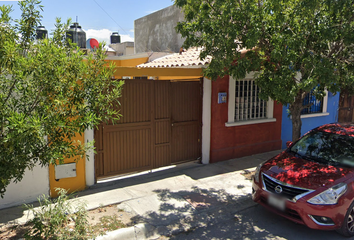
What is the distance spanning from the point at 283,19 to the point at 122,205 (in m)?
4.67

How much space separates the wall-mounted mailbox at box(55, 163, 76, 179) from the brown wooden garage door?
0.65m

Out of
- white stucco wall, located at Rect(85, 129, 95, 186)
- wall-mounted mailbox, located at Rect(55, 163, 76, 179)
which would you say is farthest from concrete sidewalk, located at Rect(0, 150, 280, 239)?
wall-mounted mailbox, located at Rect(55, 163, 76, 179)

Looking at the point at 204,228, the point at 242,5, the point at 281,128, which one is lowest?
the point at 204,228

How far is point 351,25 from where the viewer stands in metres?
5.41

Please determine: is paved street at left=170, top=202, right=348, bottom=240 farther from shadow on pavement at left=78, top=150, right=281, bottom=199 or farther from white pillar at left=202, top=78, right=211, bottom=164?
white pillar at left=202, top=78, right=211, bottom=164

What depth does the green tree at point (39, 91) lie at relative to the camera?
10.3 ft

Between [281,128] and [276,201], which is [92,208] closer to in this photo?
[276,201]

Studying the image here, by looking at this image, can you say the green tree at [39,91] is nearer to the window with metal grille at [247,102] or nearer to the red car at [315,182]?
the red car at [315,182]

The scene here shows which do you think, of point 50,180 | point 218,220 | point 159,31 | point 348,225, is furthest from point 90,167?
point 159,31

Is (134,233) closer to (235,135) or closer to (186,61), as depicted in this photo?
(235,135)

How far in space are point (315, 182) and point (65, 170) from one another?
4.47 meters

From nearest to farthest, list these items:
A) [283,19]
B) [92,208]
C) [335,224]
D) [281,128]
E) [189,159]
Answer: [335,224], [92,208], [283,19], [189,159], [281,128]

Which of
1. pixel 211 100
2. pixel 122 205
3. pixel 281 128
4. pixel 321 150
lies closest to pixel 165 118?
pixel 211 100

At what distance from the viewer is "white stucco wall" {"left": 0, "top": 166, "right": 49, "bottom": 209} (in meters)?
5.14
